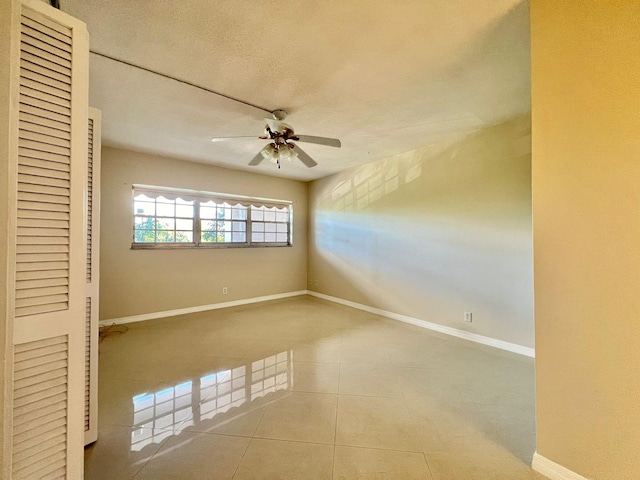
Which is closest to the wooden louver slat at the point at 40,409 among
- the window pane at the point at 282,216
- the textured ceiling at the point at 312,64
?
the textured ceiling at the point at 312,64

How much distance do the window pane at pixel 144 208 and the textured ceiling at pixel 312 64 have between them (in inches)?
44.0

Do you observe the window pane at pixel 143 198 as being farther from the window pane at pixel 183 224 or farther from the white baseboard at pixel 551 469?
the white baseboard at pixel 551 469

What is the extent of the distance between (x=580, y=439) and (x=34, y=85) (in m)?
2.70

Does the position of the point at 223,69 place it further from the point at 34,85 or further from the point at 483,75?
the point at 483,75

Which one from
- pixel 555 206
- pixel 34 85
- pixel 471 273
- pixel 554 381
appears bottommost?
pixel 554 381

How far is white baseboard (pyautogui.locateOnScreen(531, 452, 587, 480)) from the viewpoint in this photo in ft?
3.87

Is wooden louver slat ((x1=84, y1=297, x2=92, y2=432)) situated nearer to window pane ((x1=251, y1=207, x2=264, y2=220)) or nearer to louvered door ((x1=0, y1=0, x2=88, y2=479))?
louvered door ((x1=0, y1=0, x2=88, y2=479))

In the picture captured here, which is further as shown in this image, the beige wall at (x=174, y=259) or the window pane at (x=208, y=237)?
the window pane at (x=208, y=237)

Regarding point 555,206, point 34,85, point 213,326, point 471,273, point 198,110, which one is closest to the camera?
point 34,85

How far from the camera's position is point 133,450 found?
142 centimetres

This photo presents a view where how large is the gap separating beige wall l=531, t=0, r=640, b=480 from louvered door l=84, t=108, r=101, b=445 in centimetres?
251

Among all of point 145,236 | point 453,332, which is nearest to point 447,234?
point 453,332

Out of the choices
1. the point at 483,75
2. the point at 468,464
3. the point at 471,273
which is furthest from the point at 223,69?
the point at 471,273

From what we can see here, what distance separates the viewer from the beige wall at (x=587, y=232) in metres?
1.03
